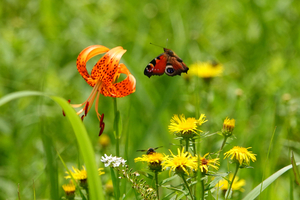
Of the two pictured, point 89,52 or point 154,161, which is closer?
point 154,161

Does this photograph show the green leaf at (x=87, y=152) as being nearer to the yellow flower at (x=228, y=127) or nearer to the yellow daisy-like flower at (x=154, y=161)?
the yellow daisy-like flower at (x=154, y=161)

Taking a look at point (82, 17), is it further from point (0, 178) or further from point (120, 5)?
point (0, 178)

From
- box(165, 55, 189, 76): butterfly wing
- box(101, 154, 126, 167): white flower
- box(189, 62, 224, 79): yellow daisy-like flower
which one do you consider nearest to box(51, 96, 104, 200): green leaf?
box(101, 154, 126, 167): white flower

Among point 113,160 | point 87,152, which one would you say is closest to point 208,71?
point 113,160

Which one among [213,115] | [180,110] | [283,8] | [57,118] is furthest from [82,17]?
[283,8]

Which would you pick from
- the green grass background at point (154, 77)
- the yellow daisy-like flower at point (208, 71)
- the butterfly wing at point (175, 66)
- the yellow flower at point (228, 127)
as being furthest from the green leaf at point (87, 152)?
the yellow daisy-like flower at point (208, 71)

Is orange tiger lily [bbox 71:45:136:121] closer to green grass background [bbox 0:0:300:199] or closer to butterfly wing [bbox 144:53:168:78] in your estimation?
butterfly wing [bbox 144:53:168:78]

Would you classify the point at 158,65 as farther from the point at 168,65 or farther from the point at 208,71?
the point at 208,71
